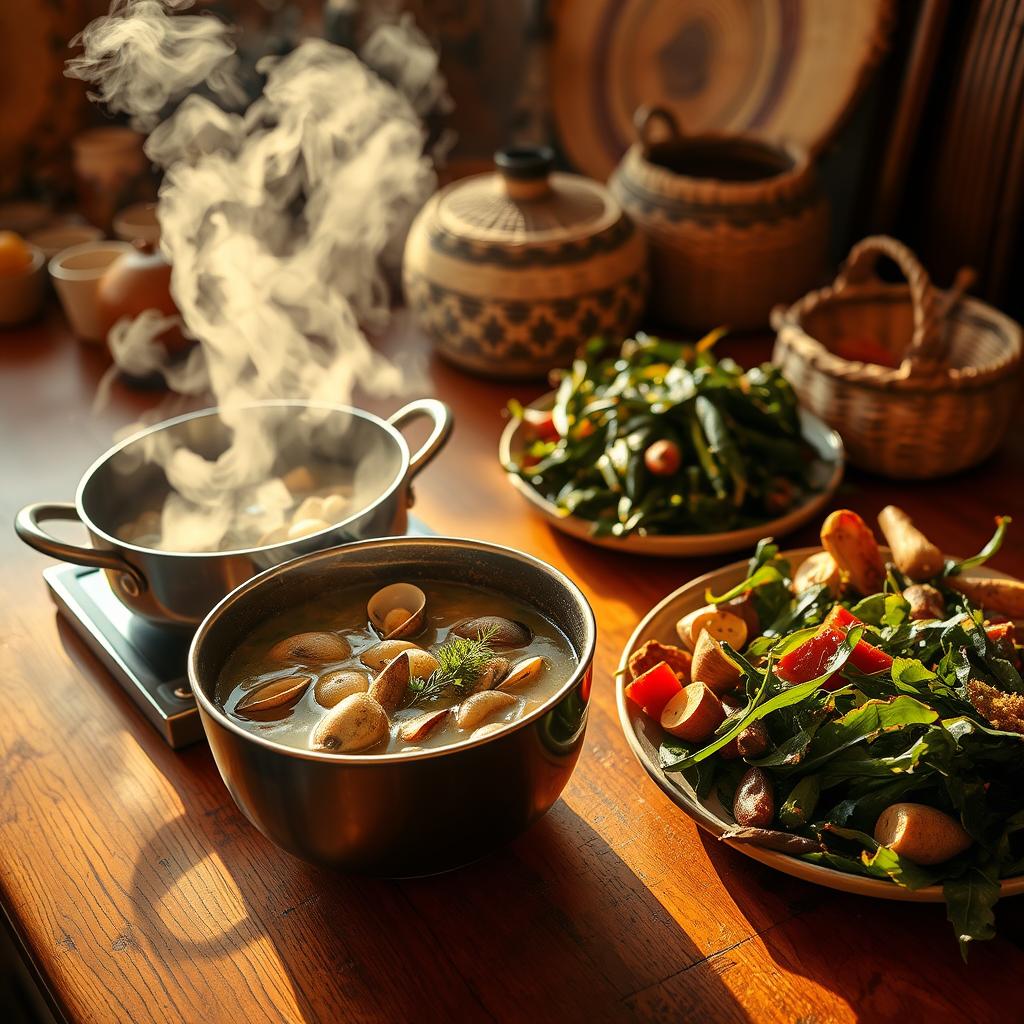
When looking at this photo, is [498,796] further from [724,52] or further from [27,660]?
[724,52]

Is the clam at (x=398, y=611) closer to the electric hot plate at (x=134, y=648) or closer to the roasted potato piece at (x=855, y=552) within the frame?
the electric hot plate at (x=134, y=648)

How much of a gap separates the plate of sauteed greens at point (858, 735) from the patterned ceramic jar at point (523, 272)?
846 millimetres

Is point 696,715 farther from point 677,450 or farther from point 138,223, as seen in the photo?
point 138,223

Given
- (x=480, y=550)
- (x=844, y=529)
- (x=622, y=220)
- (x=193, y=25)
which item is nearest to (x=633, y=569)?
(x=844, y=529)

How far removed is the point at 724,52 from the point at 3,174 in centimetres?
176

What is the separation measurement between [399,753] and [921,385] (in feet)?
3.53

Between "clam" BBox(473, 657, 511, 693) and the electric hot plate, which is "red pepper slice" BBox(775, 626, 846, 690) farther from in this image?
the electric hot plate

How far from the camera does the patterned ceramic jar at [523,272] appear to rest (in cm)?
196

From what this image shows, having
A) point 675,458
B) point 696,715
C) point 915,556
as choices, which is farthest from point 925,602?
point 675,458

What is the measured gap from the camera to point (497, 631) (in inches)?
41.9

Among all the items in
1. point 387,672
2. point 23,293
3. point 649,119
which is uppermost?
point 649,119

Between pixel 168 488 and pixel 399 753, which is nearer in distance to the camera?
pixel 399 753

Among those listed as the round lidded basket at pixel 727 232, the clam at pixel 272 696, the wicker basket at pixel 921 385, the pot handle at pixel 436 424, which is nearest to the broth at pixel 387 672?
the clam at pixel 272 696

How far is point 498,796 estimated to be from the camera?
0.91 m
